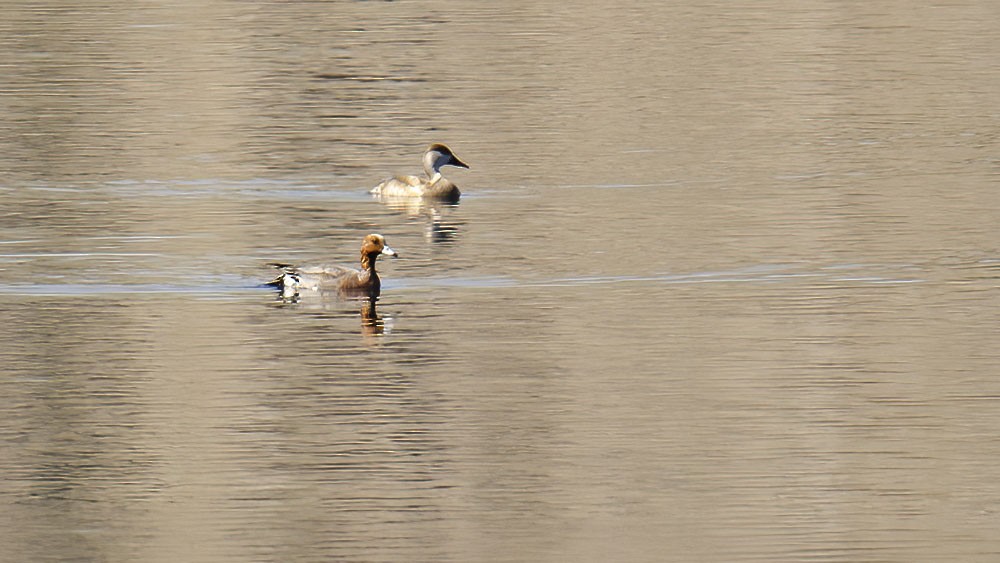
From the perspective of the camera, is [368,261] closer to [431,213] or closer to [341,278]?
[341,278]

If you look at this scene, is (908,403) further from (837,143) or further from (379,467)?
(837,143)

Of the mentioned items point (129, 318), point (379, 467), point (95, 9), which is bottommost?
point (95, 9)

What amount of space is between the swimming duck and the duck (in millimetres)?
6205

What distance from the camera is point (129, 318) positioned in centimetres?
1747

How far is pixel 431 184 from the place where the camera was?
82.5 ft

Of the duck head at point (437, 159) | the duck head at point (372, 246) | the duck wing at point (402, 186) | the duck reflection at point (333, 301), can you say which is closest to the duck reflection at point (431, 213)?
the duck wing at point (402, 186)

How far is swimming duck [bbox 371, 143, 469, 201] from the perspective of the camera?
2503 centimetres

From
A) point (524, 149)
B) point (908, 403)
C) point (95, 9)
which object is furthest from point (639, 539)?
point (95, 9)

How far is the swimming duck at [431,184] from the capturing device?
25031mm

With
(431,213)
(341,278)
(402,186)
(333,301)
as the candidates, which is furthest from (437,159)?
(333,301)

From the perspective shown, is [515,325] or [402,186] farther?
[402,186]

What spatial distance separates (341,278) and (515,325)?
89.9 inches

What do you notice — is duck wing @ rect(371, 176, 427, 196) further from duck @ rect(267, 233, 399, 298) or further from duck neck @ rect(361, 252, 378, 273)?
duck neck @ rect(361, 252, 378, 273)

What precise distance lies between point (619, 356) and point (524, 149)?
1297cm
